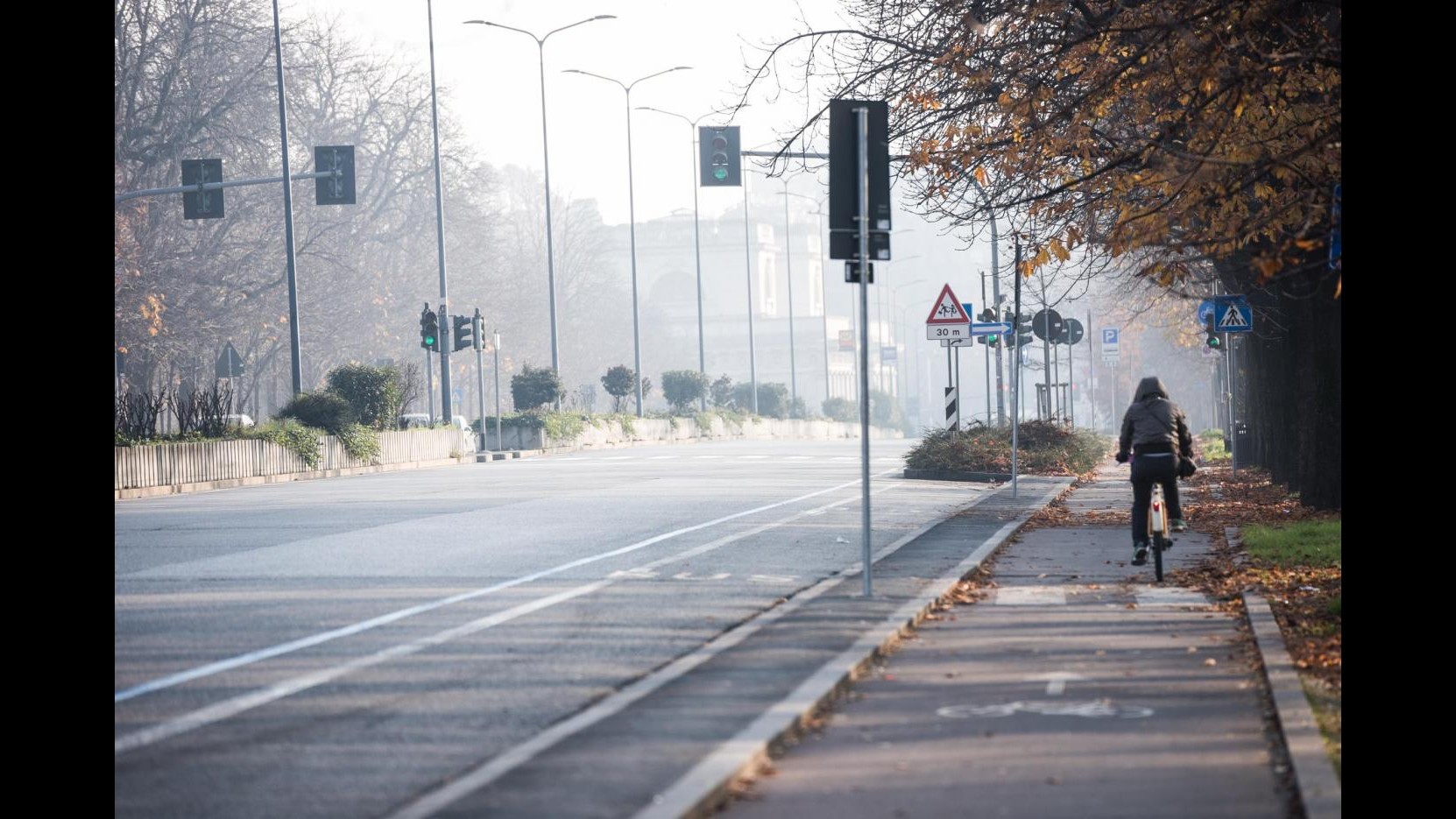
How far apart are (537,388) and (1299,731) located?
52.7m

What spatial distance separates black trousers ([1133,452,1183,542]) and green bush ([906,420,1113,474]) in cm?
1720

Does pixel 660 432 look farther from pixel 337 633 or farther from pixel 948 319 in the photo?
pixel 337 633

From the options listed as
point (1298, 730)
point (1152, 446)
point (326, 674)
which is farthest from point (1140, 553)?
point (326, 674)

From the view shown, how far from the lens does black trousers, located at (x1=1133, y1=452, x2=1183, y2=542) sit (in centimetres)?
1482

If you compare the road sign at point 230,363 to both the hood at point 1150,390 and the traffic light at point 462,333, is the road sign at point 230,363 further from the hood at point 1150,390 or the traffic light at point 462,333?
the hood at point 1150,390

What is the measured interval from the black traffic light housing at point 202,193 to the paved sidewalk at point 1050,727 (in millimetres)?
25043

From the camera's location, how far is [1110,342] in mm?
50219

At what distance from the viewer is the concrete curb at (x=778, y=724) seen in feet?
20.4

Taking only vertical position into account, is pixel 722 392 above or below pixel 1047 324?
below

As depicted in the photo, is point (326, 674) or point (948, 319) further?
point (948, 319)
